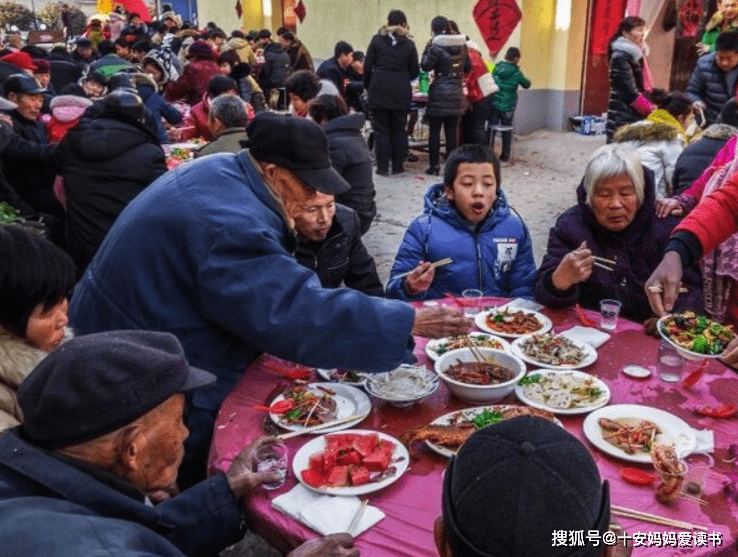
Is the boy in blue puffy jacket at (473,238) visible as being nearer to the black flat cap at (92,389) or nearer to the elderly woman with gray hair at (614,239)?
the elderly woman with gray hair at (614,239)

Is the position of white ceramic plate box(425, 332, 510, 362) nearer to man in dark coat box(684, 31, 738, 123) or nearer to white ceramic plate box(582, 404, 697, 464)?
white ceramic plate box(582, 404, 697, 464)

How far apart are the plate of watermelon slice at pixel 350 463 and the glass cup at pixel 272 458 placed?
4 centimetres

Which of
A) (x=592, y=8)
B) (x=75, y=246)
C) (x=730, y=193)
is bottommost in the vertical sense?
(x=75, y=246)

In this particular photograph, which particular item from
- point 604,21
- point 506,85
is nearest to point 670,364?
point 506,85

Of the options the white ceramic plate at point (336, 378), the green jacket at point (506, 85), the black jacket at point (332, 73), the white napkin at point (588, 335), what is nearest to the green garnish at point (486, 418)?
the white ceramic plate at point (336, 378)

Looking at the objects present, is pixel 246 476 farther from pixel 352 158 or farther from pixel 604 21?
pixel 604 21

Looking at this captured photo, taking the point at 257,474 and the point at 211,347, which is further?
the point at 211,347

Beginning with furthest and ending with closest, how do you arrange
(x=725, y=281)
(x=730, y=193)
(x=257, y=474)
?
(x=725, y=281), (x=730, y=193), (x=257, y=474)

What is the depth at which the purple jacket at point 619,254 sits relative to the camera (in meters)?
3.42

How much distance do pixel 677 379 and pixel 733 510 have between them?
772 millimetres

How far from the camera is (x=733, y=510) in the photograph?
1.95 m

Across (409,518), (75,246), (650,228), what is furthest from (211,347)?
(75,246)

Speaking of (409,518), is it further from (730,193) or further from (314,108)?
(314,108)

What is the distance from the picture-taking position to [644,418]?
7.68 ft
